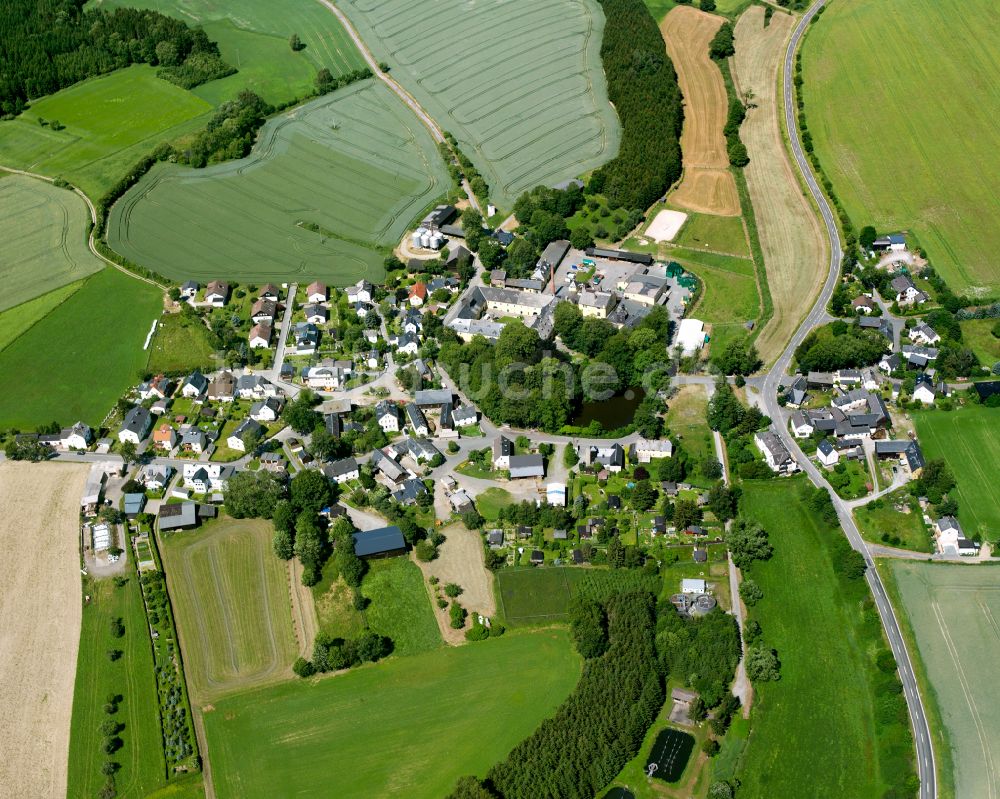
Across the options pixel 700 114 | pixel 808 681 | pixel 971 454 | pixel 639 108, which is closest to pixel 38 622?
pixel 808 681

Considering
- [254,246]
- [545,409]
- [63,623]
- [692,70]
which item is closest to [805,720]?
[545,409]

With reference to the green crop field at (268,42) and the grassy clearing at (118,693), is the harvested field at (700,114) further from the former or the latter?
the grassy clearing at (118,693)

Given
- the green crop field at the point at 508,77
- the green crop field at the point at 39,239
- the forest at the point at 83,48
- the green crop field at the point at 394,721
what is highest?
the forest at the point at 83,48

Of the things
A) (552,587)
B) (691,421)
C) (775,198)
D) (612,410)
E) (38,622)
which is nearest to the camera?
(38,622)

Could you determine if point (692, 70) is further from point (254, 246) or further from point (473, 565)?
point (473, 565)

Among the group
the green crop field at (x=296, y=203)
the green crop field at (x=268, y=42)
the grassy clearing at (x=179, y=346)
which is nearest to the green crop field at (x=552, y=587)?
the grassy clearing at (x=179, y=346)

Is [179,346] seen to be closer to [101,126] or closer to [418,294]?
[418,294]
